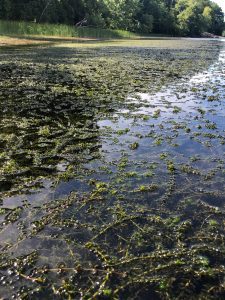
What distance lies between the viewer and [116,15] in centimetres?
8694

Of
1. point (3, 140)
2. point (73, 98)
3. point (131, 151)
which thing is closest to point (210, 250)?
point (131, 151)

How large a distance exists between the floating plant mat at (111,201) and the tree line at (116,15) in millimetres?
55461

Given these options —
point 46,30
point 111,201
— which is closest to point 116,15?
point 46,30

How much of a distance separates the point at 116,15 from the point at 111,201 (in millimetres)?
88768

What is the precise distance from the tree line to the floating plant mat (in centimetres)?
5546

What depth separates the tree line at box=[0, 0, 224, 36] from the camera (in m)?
62.2

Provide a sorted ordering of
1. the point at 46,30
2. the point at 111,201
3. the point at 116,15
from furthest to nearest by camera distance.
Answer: the point at 116,15, the point at 46,30, the point at 111,201

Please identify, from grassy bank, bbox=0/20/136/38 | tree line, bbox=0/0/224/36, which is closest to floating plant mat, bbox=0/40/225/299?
grassy bank, bbox=0/20/136/38

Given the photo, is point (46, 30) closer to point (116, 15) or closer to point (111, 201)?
point (116, 15)

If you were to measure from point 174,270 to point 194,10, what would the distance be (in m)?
135

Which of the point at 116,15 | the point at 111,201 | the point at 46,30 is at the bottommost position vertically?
the point at 111,201

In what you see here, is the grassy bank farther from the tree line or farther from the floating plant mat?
the floating plant mat

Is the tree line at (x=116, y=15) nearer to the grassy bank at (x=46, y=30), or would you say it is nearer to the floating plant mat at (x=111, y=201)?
the grassy bank at (x=46, y=30)

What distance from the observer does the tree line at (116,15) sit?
6216 centimetres
